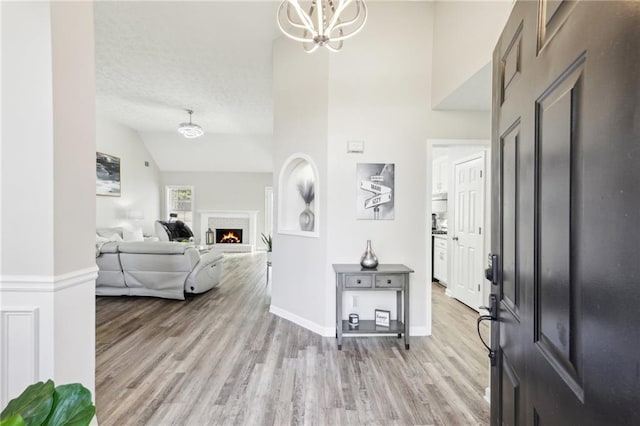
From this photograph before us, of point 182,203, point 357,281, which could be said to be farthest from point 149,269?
point 182,203

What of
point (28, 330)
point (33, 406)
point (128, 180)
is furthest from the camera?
point (128, 180)

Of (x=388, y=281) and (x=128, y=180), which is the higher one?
(x=128, y=180)

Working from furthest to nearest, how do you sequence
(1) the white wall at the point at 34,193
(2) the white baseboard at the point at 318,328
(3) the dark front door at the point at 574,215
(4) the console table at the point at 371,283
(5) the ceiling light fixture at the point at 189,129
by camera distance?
(5) the ceiling light fixture at the point at 189,129
(2) the white baseboard at the point at 318,328
(4) the console table at the point at 371,283
(1) the white wall at the point at 34,193
(3) the dark front door at the point at 574,215

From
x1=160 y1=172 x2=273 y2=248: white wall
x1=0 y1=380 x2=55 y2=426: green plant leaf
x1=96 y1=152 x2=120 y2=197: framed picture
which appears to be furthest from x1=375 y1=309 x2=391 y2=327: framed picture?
x1=160 y1=172 x2=273 y2=248: white wall

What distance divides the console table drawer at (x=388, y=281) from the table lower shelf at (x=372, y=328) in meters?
0.46

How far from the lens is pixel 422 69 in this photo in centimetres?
327

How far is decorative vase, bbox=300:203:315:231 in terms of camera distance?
360 cm

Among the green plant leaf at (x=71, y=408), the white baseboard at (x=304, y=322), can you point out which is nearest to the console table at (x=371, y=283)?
the white baseboard at (x=304, y=322)

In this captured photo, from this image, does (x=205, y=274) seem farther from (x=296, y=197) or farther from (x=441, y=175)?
(x=441, y=175)

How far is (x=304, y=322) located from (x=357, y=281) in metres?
0.91

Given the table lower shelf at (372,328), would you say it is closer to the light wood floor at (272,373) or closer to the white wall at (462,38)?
the light wood floor at (272,373)

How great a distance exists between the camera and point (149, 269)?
4.39 metres

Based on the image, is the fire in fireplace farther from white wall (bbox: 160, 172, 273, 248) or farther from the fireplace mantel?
white wall (bbox: 160, 172, 273, 248)

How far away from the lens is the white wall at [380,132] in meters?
3.23
